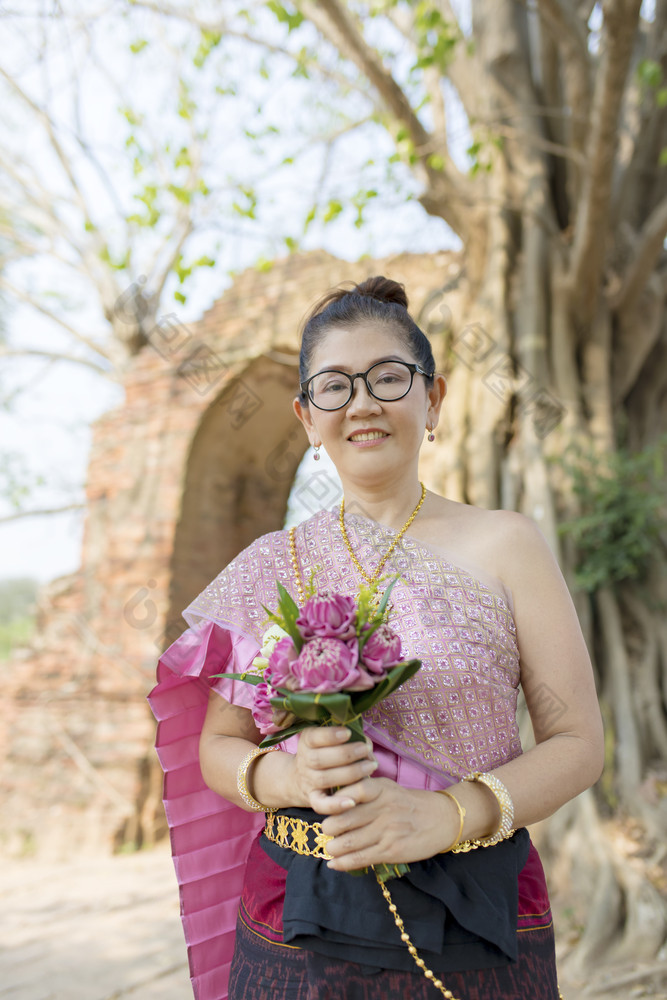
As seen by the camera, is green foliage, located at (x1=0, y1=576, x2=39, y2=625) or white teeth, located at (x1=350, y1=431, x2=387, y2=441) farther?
green foliage, located at (x1=0, y1=576, x2=39, y2=625)

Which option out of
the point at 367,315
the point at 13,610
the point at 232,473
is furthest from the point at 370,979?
the point at 13,610

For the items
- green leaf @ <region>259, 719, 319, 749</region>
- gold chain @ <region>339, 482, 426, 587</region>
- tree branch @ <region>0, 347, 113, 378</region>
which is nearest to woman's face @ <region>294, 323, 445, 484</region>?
gold chain @ <region>339, 482, 426, 587</region>

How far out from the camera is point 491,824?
1.01 m

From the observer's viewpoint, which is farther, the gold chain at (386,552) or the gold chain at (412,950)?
the gold chain at (386,552)

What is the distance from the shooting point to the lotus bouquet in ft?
2.83

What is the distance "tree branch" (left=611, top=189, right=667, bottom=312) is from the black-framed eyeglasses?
9.18 feet

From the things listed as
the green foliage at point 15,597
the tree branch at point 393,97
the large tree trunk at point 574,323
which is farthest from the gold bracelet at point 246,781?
the green foliage at point 15,597

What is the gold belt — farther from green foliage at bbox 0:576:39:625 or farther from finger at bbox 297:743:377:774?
green foliage at bbox 0:576:39:625

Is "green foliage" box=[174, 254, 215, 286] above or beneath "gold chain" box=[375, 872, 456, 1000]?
above

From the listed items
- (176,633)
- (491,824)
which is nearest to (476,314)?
(176,633)

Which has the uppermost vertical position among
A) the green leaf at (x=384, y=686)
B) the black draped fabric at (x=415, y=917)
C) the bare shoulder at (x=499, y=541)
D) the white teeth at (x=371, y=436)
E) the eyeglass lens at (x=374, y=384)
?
the eyeglass lens at (x=374, y=384)

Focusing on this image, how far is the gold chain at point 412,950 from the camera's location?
0.97 metres

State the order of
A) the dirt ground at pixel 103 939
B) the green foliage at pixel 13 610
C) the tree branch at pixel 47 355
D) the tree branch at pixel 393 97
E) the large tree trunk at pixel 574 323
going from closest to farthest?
the dirt ground at pixel 103 939
the large tree trunk at pixel 574 323
the tree branch at pixel 393 97
the tree branch at pixel 47 355
the green foliage at pixel 13 610

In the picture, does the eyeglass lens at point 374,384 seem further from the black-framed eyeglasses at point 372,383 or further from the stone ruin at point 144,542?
the stone ruin at point 144,542
